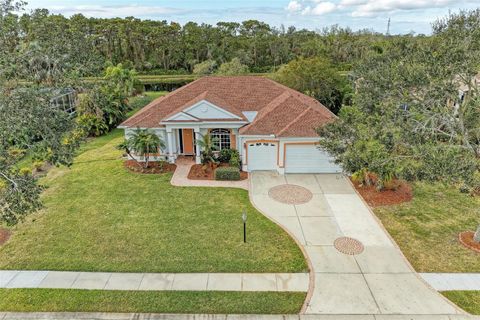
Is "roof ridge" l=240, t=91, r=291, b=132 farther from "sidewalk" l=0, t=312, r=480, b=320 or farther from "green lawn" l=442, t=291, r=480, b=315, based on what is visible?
"green lawn" l=442, t=291, r=480, b=315

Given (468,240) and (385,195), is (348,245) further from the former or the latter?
(385,195)

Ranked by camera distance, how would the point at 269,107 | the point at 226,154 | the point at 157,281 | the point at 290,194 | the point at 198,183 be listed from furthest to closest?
the point at 269,107, the point at 226,154, the point at 198,183, the point at 290,194, the point at 157,281

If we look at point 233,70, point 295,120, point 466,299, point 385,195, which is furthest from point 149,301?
point 233,70

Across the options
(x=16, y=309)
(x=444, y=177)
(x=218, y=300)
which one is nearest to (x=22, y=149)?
(x=16, y=309)

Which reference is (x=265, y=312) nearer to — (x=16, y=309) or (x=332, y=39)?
(x=16, y=309)

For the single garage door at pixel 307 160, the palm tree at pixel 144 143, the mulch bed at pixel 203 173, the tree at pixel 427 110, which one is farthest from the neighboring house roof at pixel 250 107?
the tree at pixel 427 110

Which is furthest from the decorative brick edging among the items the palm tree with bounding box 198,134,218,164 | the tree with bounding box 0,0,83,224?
the tree with bounding box 0,0,83,224

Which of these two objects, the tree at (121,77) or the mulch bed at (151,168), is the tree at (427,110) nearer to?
the mulch bed at (151,168)
